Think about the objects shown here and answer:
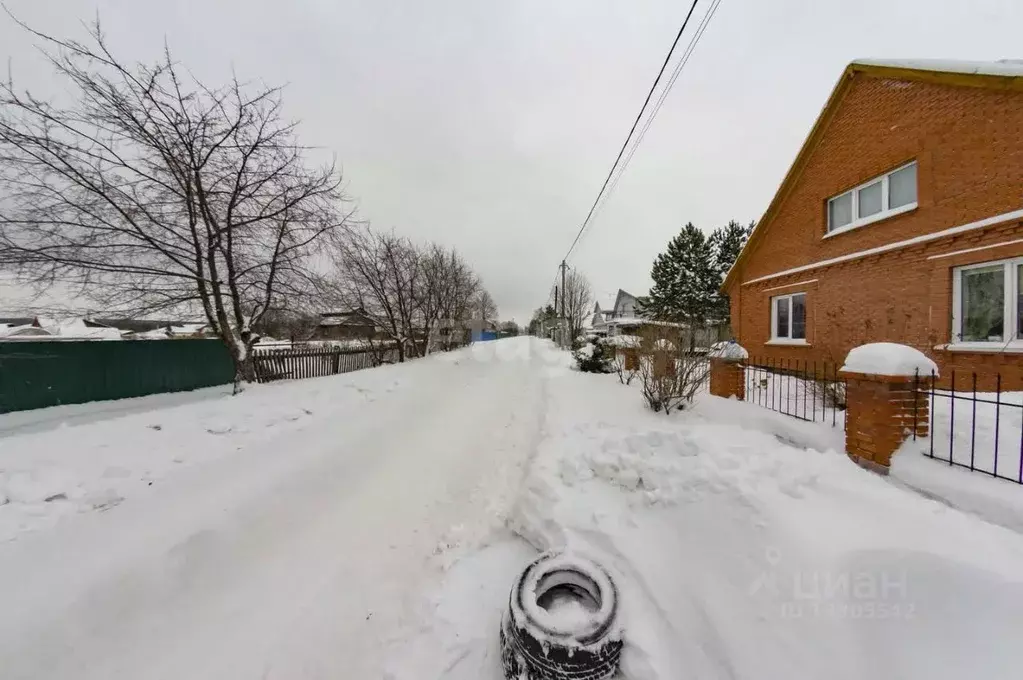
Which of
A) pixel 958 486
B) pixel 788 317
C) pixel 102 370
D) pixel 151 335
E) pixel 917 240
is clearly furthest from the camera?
pixel 151 335

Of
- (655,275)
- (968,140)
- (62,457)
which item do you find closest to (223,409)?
(62,457)

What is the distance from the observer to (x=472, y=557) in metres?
3.11

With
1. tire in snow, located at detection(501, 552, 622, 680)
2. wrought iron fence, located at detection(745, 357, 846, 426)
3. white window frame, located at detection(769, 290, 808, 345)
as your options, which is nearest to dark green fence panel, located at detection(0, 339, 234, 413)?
tire in snow, located at detection(501, 552, 622, 680)

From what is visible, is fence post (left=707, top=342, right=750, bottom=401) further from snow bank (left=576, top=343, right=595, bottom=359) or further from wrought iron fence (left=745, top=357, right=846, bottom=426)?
snow bank (left=576, top=343, right=595, bottom=359)

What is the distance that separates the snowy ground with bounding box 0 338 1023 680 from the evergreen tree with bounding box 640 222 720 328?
28558 mm

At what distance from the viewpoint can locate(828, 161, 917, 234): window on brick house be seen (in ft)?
24.0

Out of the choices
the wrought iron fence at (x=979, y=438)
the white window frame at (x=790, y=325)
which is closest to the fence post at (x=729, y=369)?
the wrought iron fence at (x=979, y=438)

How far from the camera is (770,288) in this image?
10883mm

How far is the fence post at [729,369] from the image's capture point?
583 cm

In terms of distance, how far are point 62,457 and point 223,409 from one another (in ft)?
6.99

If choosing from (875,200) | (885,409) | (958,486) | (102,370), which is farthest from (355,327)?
(875,200)

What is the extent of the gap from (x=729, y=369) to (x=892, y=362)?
2.91m

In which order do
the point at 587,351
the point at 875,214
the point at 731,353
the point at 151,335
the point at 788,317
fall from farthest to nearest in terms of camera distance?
1. the point at 151,335
2. the point at 587,351
3. the point at 788,317
4. the point at 875,214
5. the point at 731,353

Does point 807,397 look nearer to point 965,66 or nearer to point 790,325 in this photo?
point 790,325
